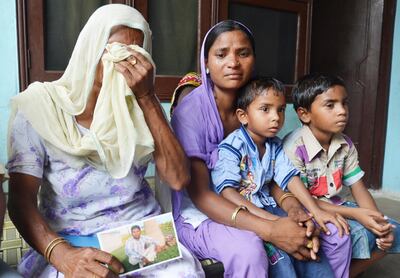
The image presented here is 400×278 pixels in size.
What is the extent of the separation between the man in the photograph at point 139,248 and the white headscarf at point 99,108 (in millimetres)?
208

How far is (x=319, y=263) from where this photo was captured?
1.50 metres

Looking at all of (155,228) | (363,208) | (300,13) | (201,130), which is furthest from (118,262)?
(300,13)

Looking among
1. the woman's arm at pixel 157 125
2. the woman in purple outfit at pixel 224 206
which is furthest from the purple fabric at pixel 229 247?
the woman's arm at pixel 157 125

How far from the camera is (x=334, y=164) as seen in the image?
1864 millimetres

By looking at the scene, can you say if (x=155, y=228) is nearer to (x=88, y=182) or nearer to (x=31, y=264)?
(x=88, y=182)

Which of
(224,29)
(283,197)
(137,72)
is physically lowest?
(283,197)

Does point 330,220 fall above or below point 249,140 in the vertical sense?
below

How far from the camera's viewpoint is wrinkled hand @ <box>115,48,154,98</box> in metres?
1.26

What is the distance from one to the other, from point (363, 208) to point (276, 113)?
2.07 feet

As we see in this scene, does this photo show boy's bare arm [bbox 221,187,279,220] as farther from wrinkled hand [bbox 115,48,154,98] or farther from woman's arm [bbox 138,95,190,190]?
wrinkled hand [bbox 115,48,154,98]

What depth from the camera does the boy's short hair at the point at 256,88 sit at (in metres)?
1.65

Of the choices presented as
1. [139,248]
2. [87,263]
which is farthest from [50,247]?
[139,248]

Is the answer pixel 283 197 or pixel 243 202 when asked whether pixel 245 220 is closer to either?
pixel 243 202

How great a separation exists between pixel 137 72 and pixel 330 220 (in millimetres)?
1009
